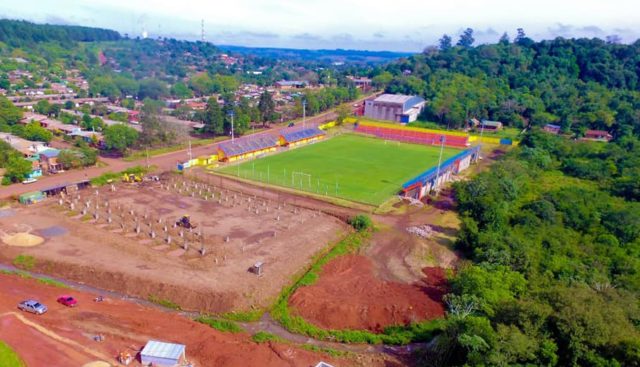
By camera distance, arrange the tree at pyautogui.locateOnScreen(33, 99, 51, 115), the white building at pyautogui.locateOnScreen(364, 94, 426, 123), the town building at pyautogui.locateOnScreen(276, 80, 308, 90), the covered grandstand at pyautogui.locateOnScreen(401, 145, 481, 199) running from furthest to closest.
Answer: the town building at pyautogui.locateOnScreen(276, 80, 308, 90)
the white building at pyautogui.locateOnScreen(364, 94, 426, 123)
the tree at pyautogui.locateOnScreen(33, 99, 51, 115)
the covered grandstand at pyautogui.locateOnScreen(401, 145, 481, 199)

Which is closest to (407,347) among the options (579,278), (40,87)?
(579,278)

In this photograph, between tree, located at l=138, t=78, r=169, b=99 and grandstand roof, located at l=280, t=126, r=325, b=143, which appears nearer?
grandstand roof, located at l=280, t=126, r=325, b=143

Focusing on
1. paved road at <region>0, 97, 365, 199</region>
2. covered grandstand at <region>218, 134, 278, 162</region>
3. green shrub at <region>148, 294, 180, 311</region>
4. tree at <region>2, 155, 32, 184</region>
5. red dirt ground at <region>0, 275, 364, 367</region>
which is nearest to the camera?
red dirt ground at <region>0, 275, 364, 367</region>

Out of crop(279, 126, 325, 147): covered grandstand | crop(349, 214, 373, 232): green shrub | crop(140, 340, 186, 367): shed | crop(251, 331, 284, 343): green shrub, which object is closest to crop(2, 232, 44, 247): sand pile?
crop(140, 340, 186, 367): shed

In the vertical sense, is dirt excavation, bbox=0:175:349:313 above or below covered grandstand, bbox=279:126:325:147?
below

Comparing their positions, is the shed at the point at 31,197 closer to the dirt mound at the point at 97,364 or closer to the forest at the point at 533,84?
the dirt mound at the point at 97,364

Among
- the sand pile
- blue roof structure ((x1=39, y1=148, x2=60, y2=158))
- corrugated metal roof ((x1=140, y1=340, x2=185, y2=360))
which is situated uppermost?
blue roof structure ((x1=39, y1=148, x2=60, y2=158))

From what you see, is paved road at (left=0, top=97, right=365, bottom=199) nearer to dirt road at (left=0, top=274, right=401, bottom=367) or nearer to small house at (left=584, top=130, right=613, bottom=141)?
dirt road at (left=0, top=274, right=401, bottom=367)
